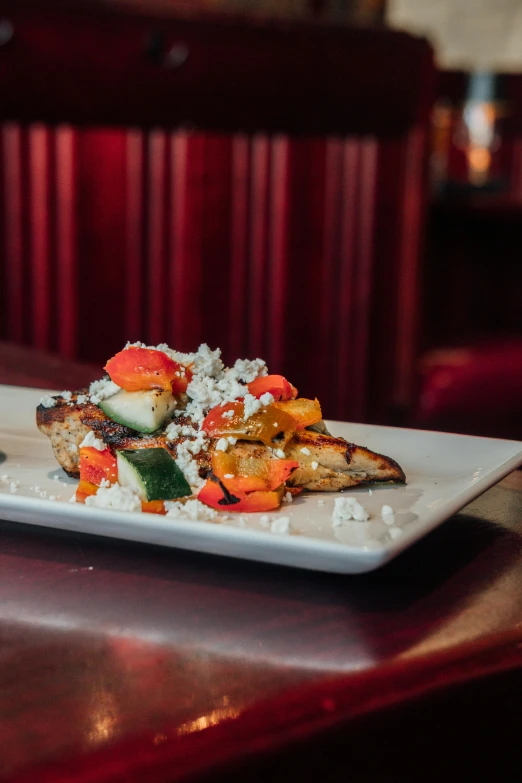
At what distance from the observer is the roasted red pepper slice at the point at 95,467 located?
1.02m

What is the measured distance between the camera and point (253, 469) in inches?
39.6

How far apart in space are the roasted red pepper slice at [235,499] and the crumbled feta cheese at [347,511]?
8 centimetres

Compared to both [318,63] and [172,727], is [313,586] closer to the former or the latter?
[172,727]

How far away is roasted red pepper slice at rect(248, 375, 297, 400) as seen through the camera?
43.8 inches

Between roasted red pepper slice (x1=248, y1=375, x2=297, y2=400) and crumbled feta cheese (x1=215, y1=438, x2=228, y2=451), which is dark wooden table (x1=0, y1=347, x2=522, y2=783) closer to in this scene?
crumbled feta cheese (x1=215, y1=438, x2=228, y2=451)

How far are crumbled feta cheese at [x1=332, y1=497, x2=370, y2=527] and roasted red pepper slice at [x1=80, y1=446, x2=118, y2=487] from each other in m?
0.25

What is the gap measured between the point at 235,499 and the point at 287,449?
137 mm

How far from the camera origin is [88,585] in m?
0.83

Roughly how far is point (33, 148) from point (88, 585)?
2.99m

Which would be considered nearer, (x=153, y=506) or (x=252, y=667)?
(x=252, y=667)

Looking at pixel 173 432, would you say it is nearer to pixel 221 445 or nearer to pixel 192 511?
pixel 221 445

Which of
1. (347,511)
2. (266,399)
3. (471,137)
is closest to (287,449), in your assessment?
(266,399)

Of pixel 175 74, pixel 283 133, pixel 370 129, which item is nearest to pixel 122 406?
pixel 175 74

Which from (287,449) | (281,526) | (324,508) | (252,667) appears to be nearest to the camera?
(252,667)
